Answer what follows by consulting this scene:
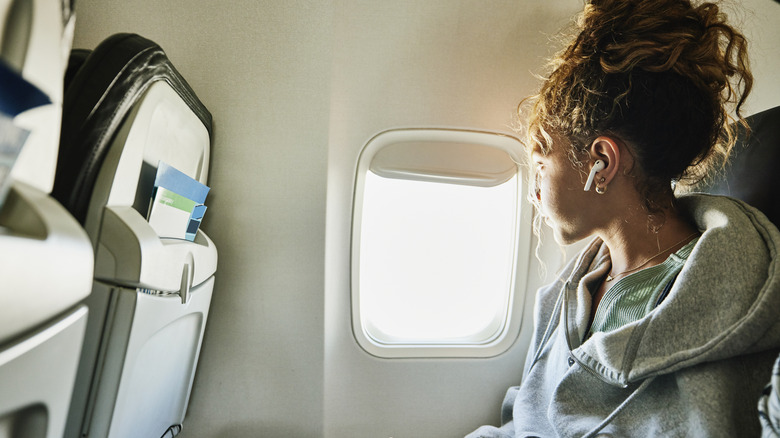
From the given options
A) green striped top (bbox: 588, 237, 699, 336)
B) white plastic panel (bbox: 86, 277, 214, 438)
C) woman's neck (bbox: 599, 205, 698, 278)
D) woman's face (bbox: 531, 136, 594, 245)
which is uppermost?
woman's face (bbox: 531, 136, 594, 245)

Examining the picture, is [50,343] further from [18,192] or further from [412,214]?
[412,214]

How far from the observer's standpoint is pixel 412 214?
1901mm

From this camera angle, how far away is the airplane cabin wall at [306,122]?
158 centimetres

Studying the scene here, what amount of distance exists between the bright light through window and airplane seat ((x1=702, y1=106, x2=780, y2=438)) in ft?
2.46

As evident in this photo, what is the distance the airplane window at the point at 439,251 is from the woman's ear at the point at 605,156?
58cm

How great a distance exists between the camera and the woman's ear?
116cm

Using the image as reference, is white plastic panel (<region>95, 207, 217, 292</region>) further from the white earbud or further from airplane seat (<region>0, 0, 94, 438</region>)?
the white earbud

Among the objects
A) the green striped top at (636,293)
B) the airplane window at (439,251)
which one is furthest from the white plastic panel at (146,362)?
the green striped top at (636,293)

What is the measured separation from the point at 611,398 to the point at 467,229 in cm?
96

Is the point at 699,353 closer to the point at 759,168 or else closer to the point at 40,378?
the point at 759,168

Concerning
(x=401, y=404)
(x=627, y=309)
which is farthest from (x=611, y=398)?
(x=401, y=404)

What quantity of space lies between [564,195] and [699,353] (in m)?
0.51

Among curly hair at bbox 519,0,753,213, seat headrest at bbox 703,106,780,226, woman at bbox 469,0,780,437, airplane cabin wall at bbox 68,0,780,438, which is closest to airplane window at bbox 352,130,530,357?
airplane cabin wall at bbox 68,0,780,438

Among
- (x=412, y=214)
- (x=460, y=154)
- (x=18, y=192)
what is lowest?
(x=18, y=192)
